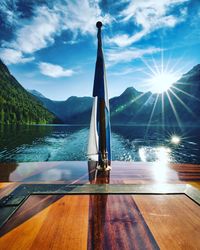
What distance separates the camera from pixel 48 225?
1.40 meters

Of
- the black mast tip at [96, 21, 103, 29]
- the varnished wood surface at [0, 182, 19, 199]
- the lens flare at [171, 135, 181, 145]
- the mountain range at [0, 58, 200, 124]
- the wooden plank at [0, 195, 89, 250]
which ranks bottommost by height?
the lens flare at [171, 135, 181, 145]

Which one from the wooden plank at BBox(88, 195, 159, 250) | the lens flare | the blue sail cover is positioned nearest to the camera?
the wooden plank at BBox(88, 195, 159, 250)

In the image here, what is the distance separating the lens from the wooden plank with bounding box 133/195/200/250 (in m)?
1.22

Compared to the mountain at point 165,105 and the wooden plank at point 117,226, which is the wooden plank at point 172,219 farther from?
the mountain at point 165,105

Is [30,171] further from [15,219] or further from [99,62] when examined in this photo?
[99,62]

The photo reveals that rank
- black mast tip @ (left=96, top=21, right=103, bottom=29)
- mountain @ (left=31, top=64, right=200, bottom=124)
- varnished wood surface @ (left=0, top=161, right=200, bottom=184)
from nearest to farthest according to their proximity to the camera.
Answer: varnished wood surface @ (left=0, top=161, right=200, bottom=184) → black mast tip @ (left=96, top=21, right=103, bottom=29) → mountain @ (left=31, top=64, right=200, bottom=124)

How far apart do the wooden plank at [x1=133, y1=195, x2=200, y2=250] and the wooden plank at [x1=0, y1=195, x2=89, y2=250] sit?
1.70 feet

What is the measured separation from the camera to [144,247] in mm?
1146

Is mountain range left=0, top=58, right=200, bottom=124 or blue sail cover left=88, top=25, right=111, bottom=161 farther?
mountain range left=0, top=58, right=200, bottom=124

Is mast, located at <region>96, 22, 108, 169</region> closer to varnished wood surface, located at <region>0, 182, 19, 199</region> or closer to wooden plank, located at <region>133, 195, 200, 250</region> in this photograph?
wooden plank, located at <region>133, 195, 200, 250</region>

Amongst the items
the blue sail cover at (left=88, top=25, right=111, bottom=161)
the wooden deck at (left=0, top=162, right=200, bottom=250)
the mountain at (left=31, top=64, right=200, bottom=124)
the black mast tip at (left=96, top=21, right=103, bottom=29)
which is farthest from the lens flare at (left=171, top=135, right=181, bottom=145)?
the mountain at (left=31, top=64, right=200, bottom=124)

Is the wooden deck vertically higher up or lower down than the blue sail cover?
lower down

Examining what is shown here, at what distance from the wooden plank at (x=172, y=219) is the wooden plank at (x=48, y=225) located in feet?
1.70

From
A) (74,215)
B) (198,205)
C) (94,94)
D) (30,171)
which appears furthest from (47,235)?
(94,94)
